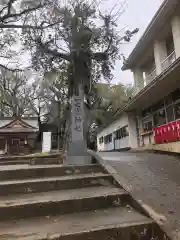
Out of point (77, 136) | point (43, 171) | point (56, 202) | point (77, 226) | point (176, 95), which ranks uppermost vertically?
point (176, 95)

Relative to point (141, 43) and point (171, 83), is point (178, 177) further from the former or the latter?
point (141, 43)

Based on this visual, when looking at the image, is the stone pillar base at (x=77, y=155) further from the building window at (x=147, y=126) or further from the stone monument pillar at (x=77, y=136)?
the building window at (x=147, y=126)

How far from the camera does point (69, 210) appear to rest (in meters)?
2.79

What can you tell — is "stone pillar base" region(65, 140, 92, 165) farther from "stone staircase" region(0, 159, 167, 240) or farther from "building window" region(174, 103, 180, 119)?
"building window" region(174, 103, 180, 119)

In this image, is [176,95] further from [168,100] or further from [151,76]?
[151,76]

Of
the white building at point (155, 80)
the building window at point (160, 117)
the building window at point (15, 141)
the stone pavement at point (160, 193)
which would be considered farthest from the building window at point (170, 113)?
the building window at point (15, 141)

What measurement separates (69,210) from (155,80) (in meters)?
8.76

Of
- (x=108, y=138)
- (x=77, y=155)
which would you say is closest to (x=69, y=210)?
(x=77, y=155)

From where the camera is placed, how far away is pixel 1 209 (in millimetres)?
2631

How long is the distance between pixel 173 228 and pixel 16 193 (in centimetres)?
240

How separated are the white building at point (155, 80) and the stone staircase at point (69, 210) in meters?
6.74

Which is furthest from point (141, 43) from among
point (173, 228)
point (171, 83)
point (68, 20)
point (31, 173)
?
point (173, 228)

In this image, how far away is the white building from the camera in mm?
10969

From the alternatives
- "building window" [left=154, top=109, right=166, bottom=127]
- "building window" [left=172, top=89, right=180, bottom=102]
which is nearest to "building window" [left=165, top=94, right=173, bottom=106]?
"building window" [left=172, top=89, right=180, bottom=102]
